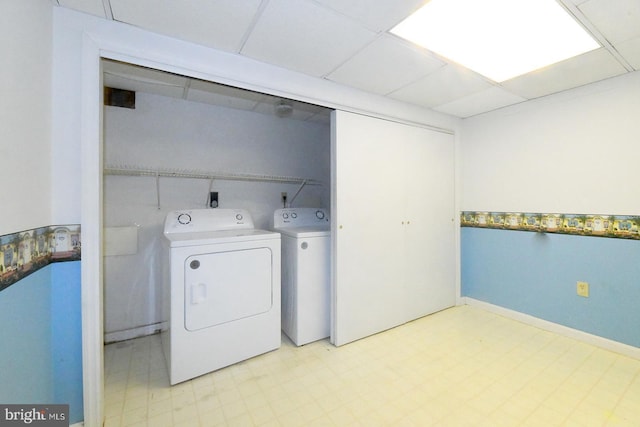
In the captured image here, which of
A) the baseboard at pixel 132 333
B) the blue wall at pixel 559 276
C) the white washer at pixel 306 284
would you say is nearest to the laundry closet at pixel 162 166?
the baseboard at pixel 132 333

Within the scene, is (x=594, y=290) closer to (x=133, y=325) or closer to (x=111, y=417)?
(x=111, y=417)

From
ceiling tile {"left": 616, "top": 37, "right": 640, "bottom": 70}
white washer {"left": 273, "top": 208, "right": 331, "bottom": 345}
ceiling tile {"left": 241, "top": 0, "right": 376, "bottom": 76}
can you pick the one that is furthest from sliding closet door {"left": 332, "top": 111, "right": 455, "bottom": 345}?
ceiling tile {"left": 616, "top": 37, "right": 640, "bottom": 70}

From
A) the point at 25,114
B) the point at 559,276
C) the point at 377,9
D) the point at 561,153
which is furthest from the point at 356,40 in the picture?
the point at 559,276

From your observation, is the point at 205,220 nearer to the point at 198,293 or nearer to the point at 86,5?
the point at 198,293

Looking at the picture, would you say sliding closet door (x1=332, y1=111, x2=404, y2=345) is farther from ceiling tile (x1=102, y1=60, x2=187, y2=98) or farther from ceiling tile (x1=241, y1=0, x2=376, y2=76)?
ceiling tile (x1=102, y1=60, x2=187, y2=98)

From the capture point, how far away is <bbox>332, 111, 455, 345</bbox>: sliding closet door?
6.95ft

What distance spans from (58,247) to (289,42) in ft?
5.41

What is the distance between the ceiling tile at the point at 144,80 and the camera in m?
1.89

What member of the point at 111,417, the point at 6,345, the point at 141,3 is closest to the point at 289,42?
the point at 141,3

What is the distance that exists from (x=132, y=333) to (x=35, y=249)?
1489 mm

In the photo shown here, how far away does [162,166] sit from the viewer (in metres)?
2.33

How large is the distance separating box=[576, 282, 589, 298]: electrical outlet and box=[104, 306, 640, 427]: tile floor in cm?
40

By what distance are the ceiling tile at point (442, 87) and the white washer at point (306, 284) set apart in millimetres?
1418

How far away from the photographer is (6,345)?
888 millimetres
